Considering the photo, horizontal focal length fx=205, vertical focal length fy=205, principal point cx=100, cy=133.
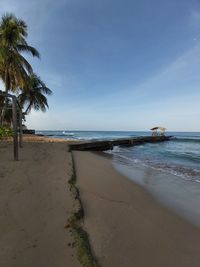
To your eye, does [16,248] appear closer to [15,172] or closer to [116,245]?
[116,245]

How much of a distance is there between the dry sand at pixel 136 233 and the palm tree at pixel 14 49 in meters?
18.9

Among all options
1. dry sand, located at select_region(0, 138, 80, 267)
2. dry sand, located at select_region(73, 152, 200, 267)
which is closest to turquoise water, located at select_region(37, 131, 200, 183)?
dry sand, located at select_region(73, 152, 200, 267)

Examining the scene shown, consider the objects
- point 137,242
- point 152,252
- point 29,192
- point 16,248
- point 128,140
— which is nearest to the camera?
point 16,248

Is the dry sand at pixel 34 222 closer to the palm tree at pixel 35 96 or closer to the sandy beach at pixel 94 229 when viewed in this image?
the sandy beach at pixel 94 229

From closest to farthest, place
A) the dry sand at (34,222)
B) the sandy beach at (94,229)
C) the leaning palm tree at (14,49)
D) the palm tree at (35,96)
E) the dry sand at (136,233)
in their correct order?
the dry sand at (34,222)
the sandy beach at (94,229)
the dry sand at (136,233)
the leaning palm tree at (14,49)
the palm tree at (35,96)

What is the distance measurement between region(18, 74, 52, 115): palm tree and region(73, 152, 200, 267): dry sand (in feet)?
107

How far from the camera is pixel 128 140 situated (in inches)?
1141

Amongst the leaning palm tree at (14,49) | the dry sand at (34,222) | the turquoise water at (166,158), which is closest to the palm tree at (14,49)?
the leaning palm tree at (14,49)

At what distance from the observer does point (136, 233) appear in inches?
123

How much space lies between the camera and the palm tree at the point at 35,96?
3434 cm

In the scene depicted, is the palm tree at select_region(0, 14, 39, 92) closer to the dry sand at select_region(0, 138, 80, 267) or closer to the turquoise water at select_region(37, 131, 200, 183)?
the turquoise water at select_region(37, 131, 200, 183)

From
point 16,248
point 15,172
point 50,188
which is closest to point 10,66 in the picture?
point 15,172

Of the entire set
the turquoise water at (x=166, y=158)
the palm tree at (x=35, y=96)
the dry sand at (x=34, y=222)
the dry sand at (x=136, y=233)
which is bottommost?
the turquoise water at (x=166, y=158)

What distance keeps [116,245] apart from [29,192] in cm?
231
